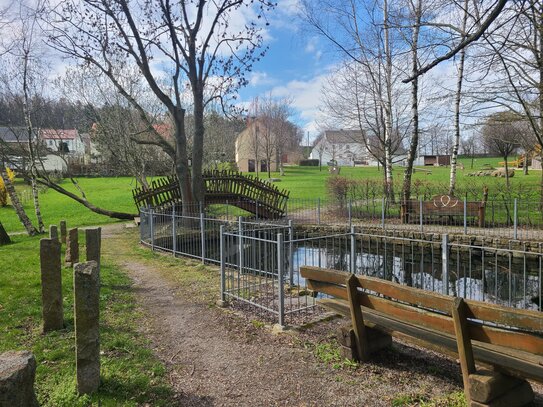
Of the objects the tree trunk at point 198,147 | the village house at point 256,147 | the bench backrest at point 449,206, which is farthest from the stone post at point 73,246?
the village house at point 256,147

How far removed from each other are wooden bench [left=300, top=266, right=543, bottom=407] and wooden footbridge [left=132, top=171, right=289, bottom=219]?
1520 cm

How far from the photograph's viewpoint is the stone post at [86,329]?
391 cm

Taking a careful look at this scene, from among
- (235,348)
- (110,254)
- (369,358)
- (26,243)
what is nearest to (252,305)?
(235,348)

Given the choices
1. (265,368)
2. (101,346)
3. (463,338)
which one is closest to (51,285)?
(101,346)

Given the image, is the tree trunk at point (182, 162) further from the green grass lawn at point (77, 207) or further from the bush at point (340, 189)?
the bush at point (340, 189)

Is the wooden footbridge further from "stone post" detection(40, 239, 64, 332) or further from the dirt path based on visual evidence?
"stone post" detection(40, 239, 64, 332)

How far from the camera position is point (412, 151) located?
2053cm

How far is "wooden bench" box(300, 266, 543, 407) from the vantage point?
9.54 feet

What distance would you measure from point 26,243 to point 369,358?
13330 mm

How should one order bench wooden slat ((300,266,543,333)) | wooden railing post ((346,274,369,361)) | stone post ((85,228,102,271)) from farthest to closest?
stone post ((85,228,102,271)) < wooden railing post ((346,274,369,361)) < bench wooden slat ((300,266,543,333))

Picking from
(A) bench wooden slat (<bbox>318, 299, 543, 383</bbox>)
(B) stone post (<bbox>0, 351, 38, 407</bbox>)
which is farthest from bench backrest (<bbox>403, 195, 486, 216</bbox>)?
(B) stone post (<bbox>0, 351, 38, 407</bbox>)

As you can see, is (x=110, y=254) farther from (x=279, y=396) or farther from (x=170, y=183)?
(x=279, y=396)

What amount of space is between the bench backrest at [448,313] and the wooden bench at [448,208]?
1345 centimetres

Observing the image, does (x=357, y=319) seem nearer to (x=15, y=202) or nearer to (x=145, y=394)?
(x=145, y=394)
